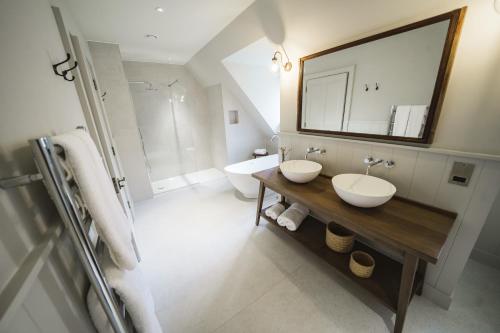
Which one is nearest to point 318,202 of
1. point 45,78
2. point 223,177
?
point 45,78

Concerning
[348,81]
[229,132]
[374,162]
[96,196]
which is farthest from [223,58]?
[96,196]

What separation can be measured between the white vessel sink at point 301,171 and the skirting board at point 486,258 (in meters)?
1.57

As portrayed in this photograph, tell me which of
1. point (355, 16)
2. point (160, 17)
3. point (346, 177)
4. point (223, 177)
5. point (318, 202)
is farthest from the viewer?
point (223, 177)

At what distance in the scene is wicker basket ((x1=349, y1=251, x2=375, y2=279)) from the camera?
4.29 feet

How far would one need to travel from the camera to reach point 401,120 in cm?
127

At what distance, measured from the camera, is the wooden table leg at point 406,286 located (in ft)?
3.32

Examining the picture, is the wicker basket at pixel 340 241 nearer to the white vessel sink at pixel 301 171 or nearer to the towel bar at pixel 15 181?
the white vessel sink at pixel 301 171

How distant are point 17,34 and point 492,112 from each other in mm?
2155

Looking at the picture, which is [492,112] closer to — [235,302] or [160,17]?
[235,302]

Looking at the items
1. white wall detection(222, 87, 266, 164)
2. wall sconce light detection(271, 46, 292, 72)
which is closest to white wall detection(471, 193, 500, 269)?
→ wall sconce light detection(271, 46, 292, 72)

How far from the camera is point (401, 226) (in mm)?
1095

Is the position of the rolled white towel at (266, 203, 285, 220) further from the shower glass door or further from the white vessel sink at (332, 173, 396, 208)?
the shower glass door

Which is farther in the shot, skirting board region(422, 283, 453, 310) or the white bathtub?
the white bathtub

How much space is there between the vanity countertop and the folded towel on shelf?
1.38 ft
